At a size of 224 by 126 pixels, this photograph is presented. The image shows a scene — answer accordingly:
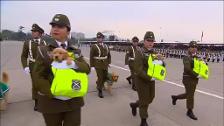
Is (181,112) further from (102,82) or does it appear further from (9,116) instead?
(9,116)

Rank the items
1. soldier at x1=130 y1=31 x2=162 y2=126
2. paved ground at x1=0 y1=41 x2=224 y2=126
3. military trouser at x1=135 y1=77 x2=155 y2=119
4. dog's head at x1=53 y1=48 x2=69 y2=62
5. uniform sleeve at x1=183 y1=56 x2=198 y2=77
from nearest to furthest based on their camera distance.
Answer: dog's head at x1=53 y1=48 x2=69 y2=62
soldier at x1=130 y1=31 x2=162 y2=126
military trouser at x1=135 y1=77 x2=155 y2=119
paved ground at x1=0 y1=41 x2=224 y2=126
uniform sleeve at x1=183 y1=56 x2=198 y2=77

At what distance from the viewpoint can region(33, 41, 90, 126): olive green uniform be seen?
312 centimetres

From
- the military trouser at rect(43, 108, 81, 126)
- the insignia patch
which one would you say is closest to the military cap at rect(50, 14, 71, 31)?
the insignia patch

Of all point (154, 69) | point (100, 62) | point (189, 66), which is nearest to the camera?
point (154, 69)

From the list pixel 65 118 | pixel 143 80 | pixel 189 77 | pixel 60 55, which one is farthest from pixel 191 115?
pixel 60 55

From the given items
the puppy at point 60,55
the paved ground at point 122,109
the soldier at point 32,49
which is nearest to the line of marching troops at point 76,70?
the soldier at point 32,49

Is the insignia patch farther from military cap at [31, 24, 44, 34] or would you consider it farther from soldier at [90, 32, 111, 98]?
soldier at [90, 32, 111, 98]

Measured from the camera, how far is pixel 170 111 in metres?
7.05

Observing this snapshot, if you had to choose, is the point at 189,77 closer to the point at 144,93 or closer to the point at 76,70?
the point at 144,93

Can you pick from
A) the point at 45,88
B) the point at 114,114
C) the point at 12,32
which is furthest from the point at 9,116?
the point at 12,32

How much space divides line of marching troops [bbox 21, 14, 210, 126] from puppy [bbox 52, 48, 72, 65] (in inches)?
4.6

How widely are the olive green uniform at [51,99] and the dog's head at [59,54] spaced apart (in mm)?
185

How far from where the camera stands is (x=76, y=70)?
312 centimetres

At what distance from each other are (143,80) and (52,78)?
2.74 m
